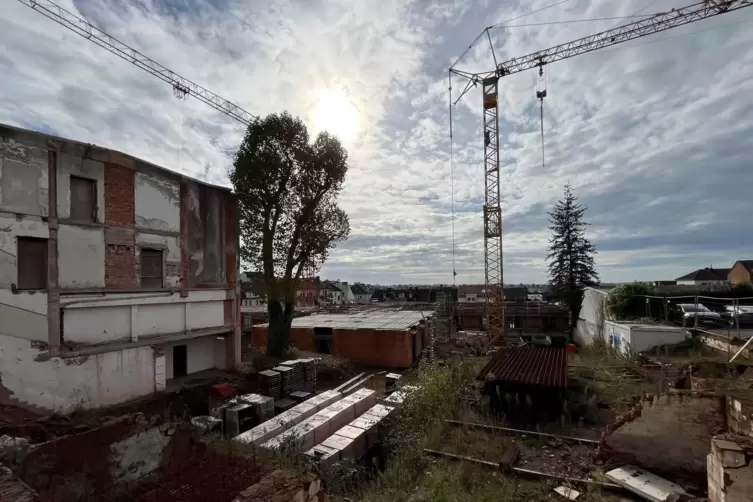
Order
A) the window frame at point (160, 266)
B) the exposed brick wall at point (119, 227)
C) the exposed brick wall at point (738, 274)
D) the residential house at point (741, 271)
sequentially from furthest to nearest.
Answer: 1. the exposed brick wall at point (738, 274)
2. the residential house at point (741, 271)
3. the window frame at point (160, 266)
4. the exposed brick wall at point (119, 227)

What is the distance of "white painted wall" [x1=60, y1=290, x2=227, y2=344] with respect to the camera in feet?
36.2

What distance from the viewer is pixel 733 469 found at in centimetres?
474

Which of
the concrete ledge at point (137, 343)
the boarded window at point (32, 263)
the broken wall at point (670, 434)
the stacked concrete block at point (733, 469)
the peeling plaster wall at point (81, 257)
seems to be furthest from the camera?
the peeling plaster wall at point (81, 257)

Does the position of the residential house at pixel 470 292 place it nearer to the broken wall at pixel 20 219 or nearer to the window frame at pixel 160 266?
the window frame at pixel 160 266

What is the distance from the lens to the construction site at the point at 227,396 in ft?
16.1

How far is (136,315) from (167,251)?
2479 millimetres

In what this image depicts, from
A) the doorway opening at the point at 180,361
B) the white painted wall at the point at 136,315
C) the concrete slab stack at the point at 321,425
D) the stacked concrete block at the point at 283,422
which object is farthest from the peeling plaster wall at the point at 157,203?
the concrete slab stack at the point at 321,425

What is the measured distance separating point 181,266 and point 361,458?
396 inches

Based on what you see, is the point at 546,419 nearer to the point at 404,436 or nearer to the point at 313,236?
the point at 404,436

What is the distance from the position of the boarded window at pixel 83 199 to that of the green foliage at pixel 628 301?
24.4 metres

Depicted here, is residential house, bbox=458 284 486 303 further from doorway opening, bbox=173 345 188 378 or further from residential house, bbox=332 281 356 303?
doorway opening, bbox=173 345 188 378

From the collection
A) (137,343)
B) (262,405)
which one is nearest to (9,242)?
(137,343)

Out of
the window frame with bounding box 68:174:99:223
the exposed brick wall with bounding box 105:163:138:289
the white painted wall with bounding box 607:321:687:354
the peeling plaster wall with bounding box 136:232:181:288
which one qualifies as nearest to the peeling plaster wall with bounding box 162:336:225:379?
the peeling plaster wall with bounding box 136:232:181:288

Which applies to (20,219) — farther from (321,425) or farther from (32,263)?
(321,425)
